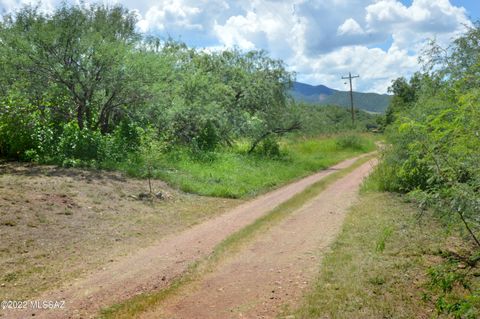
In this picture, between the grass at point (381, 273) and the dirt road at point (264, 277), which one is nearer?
the grass at point (381, 273)

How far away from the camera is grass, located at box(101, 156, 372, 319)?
5355mm

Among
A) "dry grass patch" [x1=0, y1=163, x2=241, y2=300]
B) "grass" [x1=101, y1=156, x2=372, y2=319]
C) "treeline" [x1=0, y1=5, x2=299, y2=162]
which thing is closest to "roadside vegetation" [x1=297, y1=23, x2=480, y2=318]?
"grass" [x1=101, y1=156, x2=372, y2=319]

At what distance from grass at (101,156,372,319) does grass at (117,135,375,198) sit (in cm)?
222

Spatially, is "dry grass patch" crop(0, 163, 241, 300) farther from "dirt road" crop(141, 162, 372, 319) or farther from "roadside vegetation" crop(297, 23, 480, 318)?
Answer: "roadside vegetation" crop(297, 23, 480, 318)

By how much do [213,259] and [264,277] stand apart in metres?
1.22

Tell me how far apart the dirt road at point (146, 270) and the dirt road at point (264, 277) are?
0.72 ft

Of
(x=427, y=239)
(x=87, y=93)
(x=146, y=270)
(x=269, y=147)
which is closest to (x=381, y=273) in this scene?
(x=427, y=239)

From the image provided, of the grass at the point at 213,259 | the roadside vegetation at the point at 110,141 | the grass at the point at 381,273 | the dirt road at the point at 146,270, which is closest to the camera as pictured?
the grass at the point at 381,273

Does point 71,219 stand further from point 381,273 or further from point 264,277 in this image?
point 381,273

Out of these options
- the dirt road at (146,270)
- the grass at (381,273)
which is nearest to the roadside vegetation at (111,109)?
the dirt road at (146,270)

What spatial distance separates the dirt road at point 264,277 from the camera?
537 cm

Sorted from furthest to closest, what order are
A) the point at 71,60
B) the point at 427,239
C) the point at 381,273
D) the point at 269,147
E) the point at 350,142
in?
the point at 350,142 → the point at 269,147 → the point at 71,60 → the point at 427,239 → the point at 381,273

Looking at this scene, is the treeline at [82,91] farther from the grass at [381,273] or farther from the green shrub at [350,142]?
the green shrub at [350,142]

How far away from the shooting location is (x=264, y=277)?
6.43m
